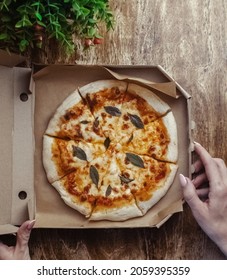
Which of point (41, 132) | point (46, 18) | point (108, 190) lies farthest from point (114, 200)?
point (46, 18)

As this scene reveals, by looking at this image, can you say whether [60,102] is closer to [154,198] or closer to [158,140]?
[158,140]

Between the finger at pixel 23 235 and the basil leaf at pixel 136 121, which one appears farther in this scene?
the basil leaf at pixel 136 121

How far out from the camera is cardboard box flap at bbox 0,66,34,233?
63.7 inches

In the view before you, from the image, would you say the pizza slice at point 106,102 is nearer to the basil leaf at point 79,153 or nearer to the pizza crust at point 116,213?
the basil leaf at point 79,153

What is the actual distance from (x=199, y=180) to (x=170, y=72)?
40cm

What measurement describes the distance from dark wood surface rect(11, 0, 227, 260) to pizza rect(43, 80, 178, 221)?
0.12 metres

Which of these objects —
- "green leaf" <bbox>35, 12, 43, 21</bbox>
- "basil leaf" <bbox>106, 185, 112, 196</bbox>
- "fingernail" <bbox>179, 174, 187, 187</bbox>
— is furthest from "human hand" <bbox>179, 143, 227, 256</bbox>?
"green leaf" <bbox>35, 12, 43, 21</bbox>

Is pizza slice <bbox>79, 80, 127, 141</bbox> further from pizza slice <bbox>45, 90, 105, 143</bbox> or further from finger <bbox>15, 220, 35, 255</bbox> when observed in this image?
finger <bbox>15, 220, 35, 255</bbox>

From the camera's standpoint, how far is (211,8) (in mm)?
1796

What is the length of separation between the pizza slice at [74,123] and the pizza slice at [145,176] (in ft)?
0.40

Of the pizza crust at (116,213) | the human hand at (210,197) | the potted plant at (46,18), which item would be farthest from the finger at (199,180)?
the potted plant at (46,18)

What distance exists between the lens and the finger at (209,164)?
1668 mm

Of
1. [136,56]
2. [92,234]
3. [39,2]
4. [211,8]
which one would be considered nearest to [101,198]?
[92,234]

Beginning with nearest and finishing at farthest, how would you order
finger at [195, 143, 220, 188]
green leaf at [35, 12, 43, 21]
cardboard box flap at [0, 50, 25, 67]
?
1. green leaf at [35, 12, 43, 21]
2. cardboard box flap at [0, 50, 25, 67]
3. finger at [195, 143, 220, 188]
